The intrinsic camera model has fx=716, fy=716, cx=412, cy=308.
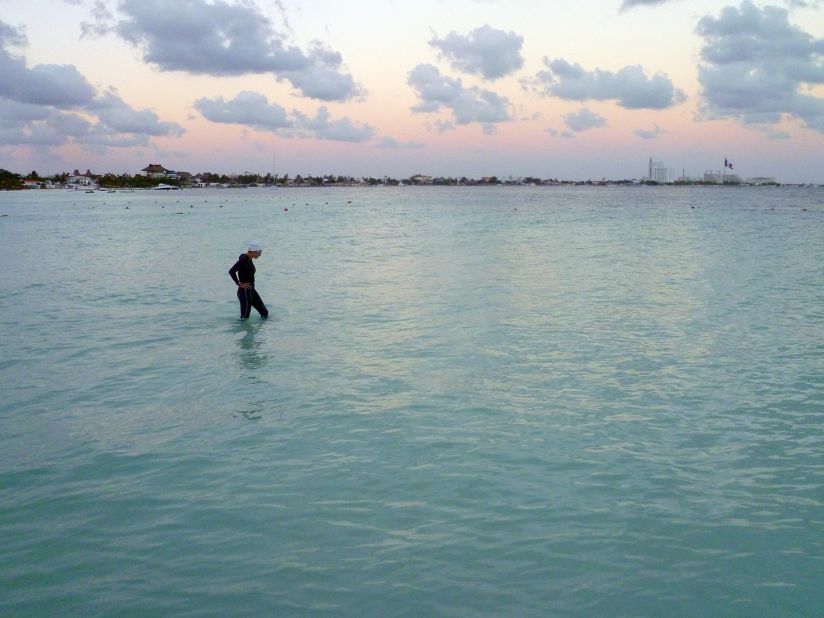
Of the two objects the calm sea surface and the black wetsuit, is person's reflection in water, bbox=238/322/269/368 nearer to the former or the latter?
the calm sea surface

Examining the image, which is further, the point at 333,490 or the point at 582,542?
the point at 333,490

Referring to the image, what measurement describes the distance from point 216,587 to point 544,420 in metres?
6.75

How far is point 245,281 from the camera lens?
2130 centimetres

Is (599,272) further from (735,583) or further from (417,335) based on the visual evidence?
(735,583)

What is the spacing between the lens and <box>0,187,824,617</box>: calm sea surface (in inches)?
298

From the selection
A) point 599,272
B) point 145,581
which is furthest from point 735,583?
point 599,272

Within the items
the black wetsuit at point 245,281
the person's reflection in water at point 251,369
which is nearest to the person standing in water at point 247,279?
the black wetsuit at point 245,281

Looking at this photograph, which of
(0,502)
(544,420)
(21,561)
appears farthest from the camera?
(544,420)

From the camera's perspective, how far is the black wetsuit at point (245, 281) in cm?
2061

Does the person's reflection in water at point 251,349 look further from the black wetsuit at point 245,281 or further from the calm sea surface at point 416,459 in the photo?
the black wetsuit at point 245,281

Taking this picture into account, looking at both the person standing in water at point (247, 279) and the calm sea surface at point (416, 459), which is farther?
the person standing in water at point (247, 279)

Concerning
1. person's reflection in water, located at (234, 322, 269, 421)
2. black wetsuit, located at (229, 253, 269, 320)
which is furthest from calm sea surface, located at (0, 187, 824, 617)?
black wetsuit, located at (229, 253, 269, 320)

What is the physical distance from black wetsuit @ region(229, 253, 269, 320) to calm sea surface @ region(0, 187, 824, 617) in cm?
59

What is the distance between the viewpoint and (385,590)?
745cm
